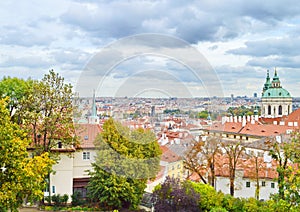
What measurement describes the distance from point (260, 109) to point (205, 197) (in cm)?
5849

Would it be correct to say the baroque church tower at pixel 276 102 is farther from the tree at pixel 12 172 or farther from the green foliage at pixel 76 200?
the tree at pixel 12 172

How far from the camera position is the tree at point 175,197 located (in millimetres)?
14570

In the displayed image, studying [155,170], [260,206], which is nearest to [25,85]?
[155,170]

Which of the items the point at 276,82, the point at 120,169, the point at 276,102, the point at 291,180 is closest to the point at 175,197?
the point at 120,169

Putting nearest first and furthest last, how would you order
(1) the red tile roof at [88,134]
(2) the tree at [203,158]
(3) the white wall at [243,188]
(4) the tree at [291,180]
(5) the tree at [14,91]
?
1. (4) the tree at [291,180]
2. (5) the tree at [14,91]
3. (2) the tree at [203,158]
4. (1) the red tile roof at [88,134]
5. (3) the white wall at [243,188]

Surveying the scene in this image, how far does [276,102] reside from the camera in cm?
6700

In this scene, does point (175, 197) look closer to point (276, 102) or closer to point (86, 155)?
point (86, 155)

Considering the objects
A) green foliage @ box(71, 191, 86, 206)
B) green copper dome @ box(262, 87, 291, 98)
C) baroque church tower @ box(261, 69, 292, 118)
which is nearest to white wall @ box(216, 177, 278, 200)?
green foliage @ box(71, 191, 86, 206)

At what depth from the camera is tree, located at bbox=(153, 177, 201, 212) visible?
47.8 feet

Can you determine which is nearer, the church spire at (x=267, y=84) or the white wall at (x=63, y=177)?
the white wall at (x=63, y=177)

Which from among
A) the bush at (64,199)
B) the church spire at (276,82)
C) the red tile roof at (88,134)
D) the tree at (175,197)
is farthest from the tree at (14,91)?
the church spire at (276,82)

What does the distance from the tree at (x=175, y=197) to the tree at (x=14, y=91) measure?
8113mm

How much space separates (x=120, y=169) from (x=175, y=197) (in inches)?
126

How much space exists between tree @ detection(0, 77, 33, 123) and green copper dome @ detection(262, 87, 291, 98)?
5739 centimetres
